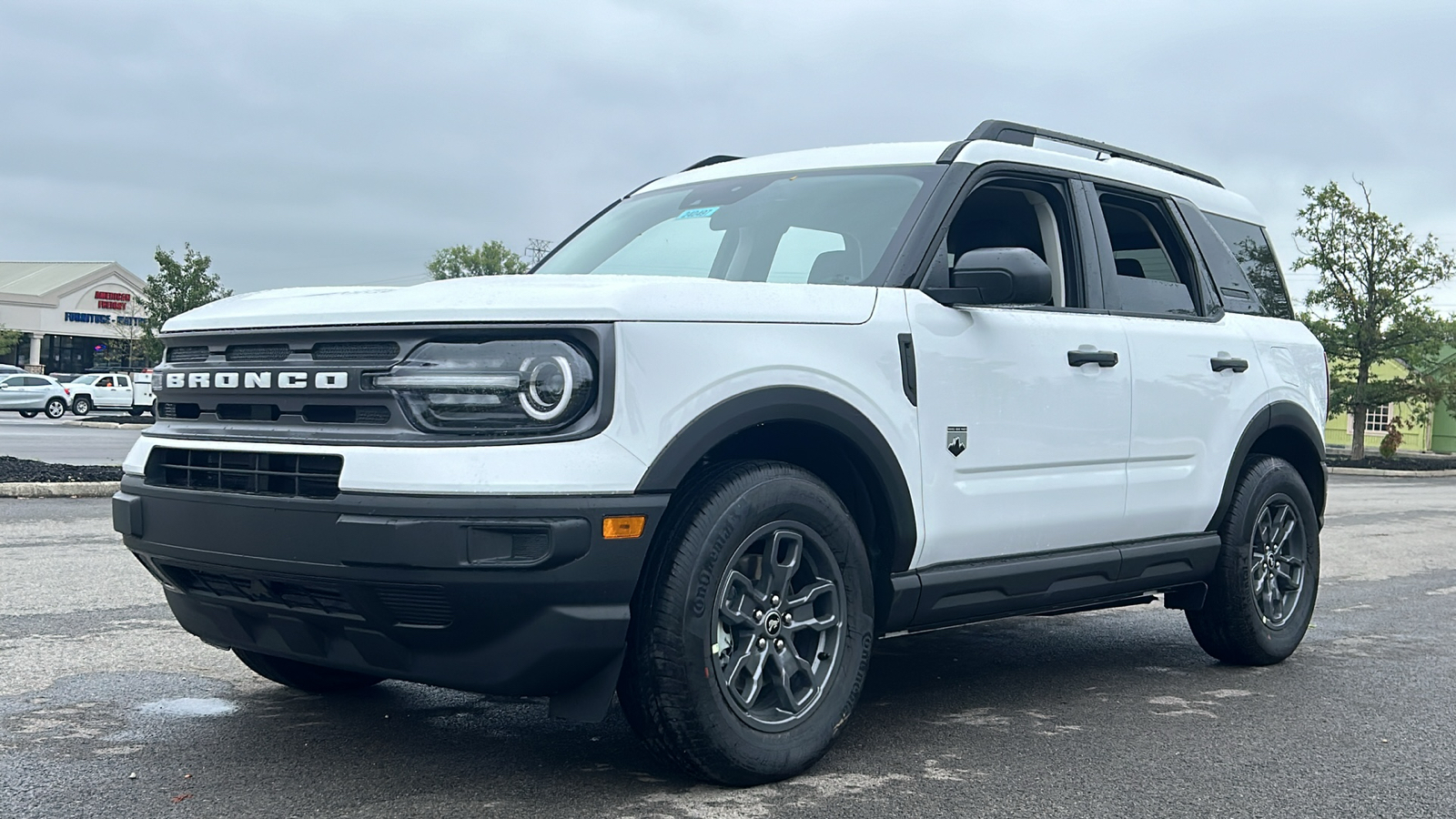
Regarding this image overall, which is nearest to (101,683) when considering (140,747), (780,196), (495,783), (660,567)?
(140,747)

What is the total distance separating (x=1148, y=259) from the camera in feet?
18.6

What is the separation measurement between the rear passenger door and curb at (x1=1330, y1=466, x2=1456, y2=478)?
27.7 m

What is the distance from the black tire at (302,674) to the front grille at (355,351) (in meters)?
1.45

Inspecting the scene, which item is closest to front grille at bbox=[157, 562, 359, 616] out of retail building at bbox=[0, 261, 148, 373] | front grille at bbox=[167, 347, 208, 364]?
front grille at bbox=[167, 347, 208, 364]

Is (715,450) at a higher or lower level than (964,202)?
lower

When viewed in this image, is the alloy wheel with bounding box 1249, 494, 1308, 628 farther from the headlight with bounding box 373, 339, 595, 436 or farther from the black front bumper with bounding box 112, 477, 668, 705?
the headlight with bounding box 373, 339, 595, 436

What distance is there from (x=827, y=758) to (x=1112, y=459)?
167cm

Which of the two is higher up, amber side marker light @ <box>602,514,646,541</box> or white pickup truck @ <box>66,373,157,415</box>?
amber side marker light @ <box>602,514,646,541</box>

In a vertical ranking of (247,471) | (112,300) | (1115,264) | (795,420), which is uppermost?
(112,300)

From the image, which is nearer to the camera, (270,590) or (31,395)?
(270,590)

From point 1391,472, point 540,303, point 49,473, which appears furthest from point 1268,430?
point 1391,472

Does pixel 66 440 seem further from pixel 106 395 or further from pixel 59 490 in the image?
pixel 106 395

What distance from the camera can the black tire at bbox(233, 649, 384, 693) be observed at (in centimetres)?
468

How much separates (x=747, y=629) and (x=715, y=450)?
1.67 ft
